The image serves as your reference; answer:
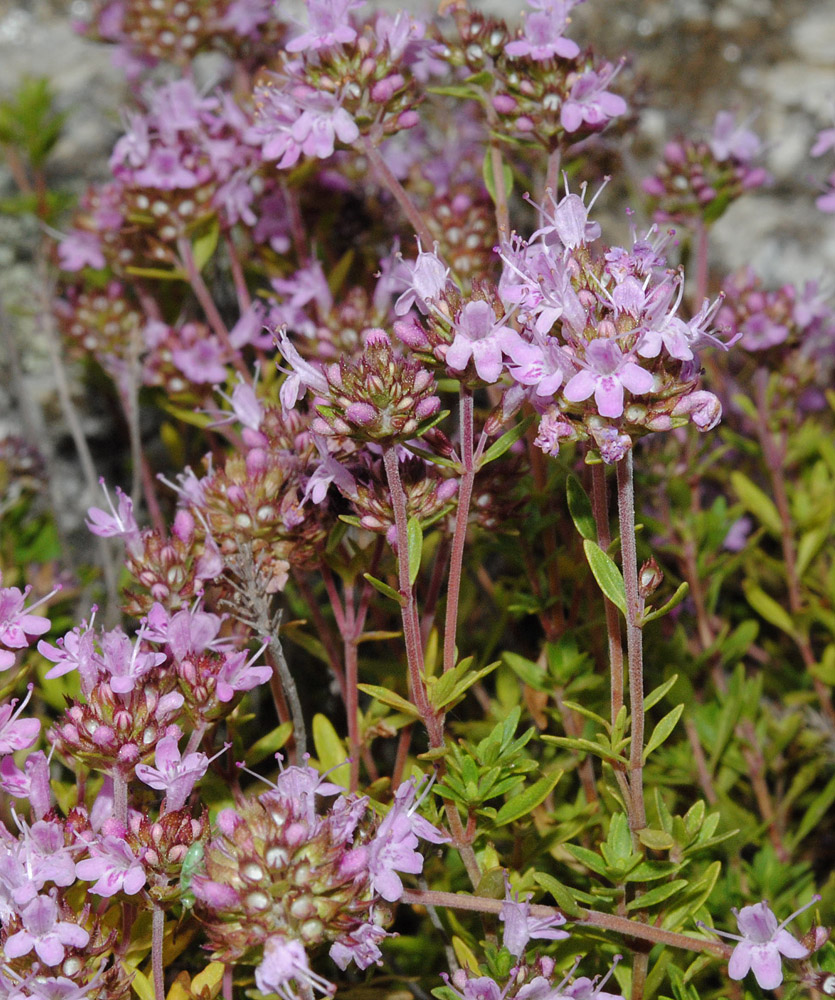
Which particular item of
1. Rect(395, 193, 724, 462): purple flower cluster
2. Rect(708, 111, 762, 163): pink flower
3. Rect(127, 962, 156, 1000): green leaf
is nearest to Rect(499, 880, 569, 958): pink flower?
Rect(127, 962, 156, 1000): green leaf

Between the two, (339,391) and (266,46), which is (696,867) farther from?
(266,46)

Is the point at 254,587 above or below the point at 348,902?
above

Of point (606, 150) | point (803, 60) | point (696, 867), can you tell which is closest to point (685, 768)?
point (696, 867)

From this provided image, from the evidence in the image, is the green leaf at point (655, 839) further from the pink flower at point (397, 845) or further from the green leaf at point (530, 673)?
the green leaf at point (530, 673)

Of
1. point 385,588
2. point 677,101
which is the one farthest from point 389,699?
point 677,101

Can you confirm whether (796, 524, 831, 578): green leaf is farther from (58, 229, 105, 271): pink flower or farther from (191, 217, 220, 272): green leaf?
(58, 229, 105, 271): pink flower
